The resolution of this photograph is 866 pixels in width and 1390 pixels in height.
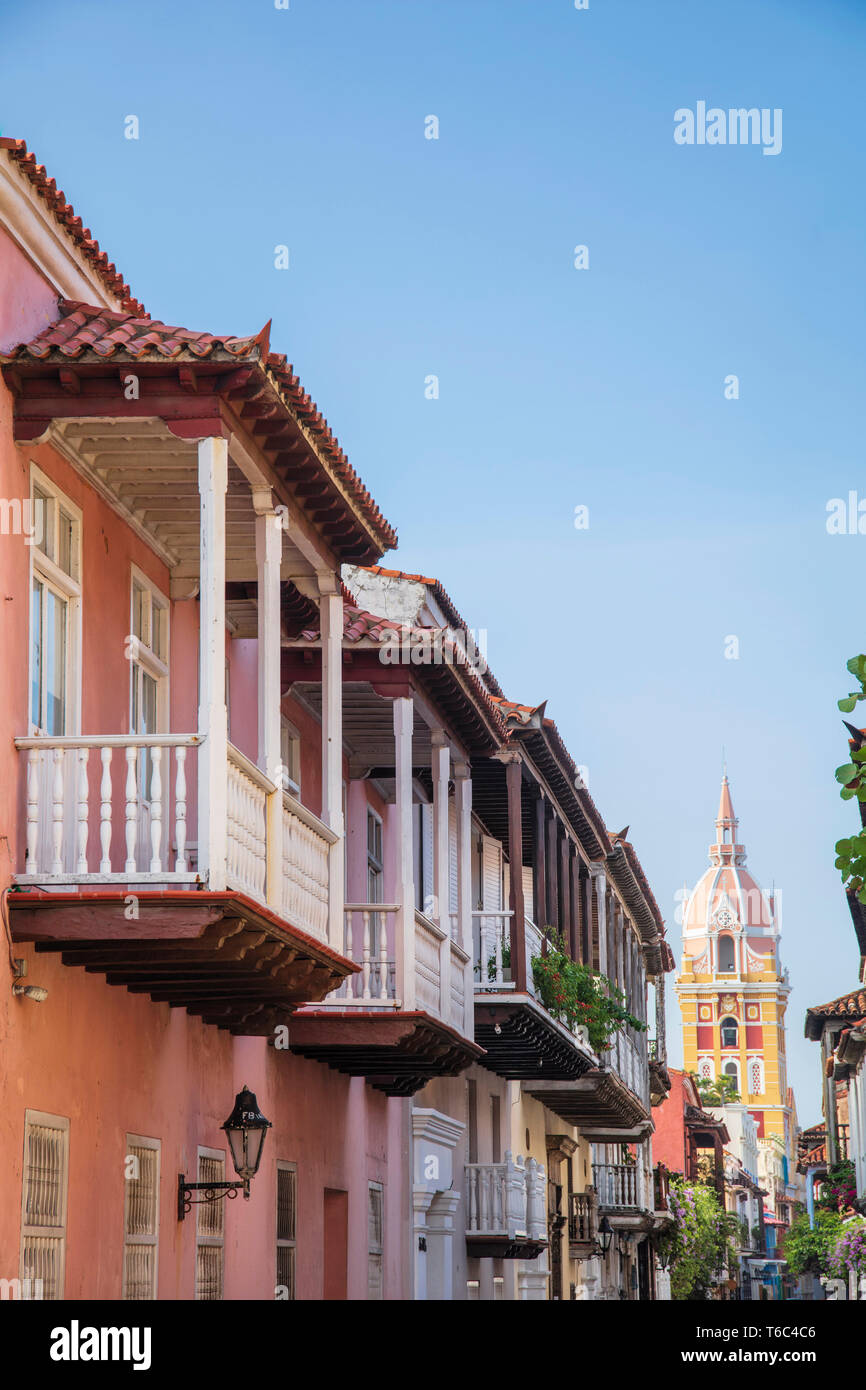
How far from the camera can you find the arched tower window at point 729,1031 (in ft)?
570

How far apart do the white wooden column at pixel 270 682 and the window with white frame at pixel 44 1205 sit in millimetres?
1858

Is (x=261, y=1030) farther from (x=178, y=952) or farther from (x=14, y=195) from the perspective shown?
(x=14, y=195)

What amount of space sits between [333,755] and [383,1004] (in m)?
2.69

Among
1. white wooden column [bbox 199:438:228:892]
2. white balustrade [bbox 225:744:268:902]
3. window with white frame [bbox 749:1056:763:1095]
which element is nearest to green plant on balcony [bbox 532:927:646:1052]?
white balustrade [bbox 225:744:268:902]

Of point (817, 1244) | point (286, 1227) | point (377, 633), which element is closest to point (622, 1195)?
point (817, 1244)

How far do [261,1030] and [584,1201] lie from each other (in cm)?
2077

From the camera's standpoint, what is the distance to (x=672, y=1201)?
5219 centimetres

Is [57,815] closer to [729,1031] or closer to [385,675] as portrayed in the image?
[385,675]

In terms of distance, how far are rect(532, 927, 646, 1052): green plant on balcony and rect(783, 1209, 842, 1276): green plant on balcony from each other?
2135 cm

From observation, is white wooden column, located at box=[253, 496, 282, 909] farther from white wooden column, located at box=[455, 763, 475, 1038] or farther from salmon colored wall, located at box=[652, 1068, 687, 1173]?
salmon colored wall, located at box=[652, 1068, 687, 1173]

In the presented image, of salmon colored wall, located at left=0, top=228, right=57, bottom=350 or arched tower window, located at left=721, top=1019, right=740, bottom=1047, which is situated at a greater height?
arched tower window, located at left=721, top=1019, right=740, bottom=1047

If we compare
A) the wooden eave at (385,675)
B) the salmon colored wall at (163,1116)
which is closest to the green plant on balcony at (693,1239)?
the salmon colored wall at (163,1116)

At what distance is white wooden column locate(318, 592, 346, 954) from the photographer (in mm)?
13750
